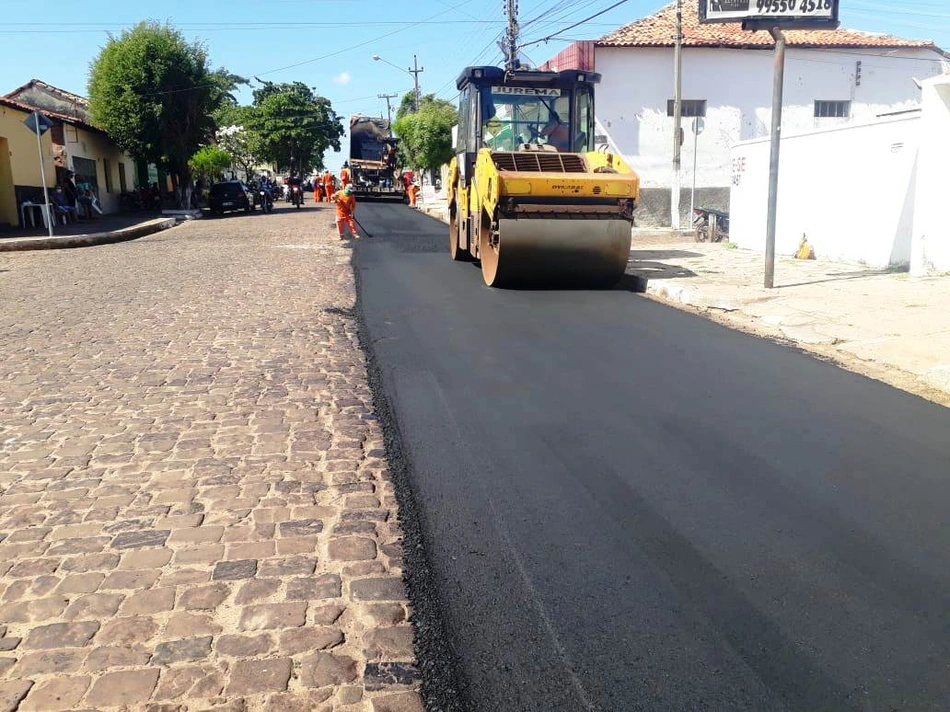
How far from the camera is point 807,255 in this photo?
15.7 meters

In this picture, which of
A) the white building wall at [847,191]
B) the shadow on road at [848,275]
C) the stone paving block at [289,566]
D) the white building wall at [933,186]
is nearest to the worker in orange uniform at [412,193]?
the white building wall at [847,191]

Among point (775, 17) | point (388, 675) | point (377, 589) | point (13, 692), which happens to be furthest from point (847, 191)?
point (13, 692)

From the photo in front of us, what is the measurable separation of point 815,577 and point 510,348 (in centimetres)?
467

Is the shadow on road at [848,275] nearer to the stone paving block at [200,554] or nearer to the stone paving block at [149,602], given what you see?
the stone paving block at [200,554]

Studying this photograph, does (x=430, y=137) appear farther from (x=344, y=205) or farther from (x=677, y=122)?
(x=344, y=205)

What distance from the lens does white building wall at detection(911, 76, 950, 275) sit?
1197 cm

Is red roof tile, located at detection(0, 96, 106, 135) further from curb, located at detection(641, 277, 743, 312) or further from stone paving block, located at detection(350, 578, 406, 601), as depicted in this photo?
stone paving block, located at detection(350, 578, 406, 601)

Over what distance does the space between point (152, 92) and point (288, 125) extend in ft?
109

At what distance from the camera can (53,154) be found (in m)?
28.8

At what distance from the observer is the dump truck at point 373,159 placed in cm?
4372

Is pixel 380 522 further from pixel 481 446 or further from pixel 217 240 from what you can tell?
pixel 217 240

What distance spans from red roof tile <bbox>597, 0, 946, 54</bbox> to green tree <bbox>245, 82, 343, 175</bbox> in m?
42.3

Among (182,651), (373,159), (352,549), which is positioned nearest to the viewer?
(182,651)

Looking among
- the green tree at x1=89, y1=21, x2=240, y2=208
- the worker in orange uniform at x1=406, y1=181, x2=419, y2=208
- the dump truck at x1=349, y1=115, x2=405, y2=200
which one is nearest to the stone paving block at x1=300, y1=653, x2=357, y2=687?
the green tree at x1=89, y1=21, x2=240, y2=208
